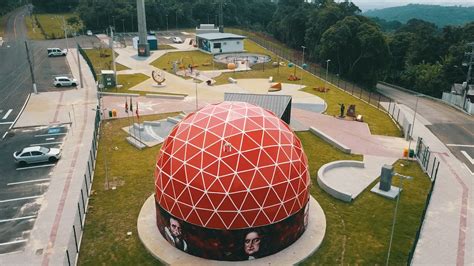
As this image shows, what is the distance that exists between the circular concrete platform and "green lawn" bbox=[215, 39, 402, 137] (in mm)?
24184

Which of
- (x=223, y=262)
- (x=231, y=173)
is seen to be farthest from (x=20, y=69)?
(x=223, y=262)

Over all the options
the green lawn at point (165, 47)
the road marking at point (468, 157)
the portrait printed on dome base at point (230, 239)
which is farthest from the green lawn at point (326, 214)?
the green lawn at point (165, 47)

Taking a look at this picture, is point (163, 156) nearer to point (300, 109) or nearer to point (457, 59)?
point (300, 109)

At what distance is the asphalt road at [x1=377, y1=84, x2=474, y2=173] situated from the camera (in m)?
42.0

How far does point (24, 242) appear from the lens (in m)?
25.2

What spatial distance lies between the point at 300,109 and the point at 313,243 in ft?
107

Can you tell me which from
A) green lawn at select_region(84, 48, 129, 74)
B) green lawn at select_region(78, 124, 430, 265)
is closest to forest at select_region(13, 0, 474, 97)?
green lawn at select_region(84, 48, 129, 74)

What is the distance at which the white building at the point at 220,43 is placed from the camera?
314 ft

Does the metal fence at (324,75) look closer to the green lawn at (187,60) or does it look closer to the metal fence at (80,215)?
the green lawn at (187,60)

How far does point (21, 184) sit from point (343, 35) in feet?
218

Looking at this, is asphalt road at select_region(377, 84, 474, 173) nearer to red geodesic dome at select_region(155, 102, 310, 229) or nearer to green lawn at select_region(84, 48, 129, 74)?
red geodesic dome at select_region(155, 102, 310, 229)

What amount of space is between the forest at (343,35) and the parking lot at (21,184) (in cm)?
5866

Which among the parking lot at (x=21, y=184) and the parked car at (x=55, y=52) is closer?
the parking lot at (x=21, y=184)

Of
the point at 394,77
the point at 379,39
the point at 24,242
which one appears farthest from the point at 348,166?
the point at 394,77
